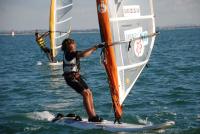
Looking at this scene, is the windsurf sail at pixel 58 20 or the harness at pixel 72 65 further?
the windsurf sail at pixel 58 20

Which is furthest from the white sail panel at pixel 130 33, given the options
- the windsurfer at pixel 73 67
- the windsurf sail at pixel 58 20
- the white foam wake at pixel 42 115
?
the windsurf sail at pixel 58 20

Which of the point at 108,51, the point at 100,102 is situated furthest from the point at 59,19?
the point at 108,51

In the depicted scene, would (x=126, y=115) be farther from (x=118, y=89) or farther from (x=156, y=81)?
(x=156, y=81)

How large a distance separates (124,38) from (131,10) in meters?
0.61

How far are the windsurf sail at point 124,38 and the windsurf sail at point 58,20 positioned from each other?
1784 centimetres

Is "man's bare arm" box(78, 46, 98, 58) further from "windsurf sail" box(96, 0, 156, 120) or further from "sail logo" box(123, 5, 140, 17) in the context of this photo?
"sail logo" box(123, 5, 140, 17)

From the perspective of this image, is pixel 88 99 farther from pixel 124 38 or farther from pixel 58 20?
pixel 58 20

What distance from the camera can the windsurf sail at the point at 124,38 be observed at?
909 cm

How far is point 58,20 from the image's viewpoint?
2734 centimetres

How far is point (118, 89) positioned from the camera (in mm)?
9430

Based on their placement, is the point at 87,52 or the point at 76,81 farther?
the point at 76,81

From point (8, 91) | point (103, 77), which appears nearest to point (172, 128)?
point (8, 91)

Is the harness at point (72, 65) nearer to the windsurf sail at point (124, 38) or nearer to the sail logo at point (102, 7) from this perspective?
the windsurf sail at point (124, 38)

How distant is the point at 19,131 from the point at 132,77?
278cm
